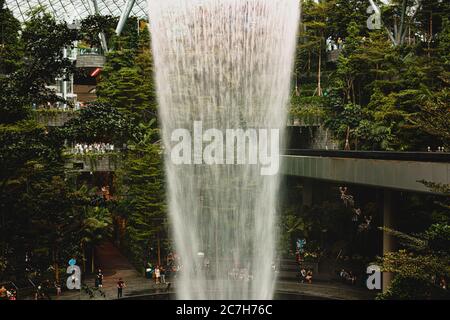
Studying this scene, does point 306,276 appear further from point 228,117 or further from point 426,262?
point 426,262

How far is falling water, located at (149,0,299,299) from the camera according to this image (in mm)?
15414

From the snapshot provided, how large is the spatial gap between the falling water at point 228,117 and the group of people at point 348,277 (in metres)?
7.99

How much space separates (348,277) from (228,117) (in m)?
10.5

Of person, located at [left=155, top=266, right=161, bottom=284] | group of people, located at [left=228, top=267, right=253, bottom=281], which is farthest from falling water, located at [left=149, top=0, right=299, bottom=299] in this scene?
person, located at [left=155, top=266, right=161, bottom=284]

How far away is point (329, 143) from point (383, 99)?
8.08m

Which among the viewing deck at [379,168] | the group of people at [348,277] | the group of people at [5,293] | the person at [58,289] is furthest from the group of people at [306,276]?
the group of people at [5,293]

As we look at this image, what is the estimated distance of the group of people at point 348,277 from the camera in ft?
76.5

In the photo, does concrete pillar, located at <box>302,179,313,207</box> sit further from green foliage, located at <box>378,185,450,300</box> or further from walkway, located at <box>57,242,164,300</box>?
green foliage, located at <box>378,185,450,300</box>

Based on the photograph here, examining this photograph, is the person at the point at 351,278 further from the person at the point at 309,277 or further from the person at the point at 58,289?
the person at the point at 58,289

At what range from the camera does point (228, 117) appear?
1570 cm

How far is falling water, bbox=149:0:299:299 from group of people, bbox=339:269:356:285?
799 cm

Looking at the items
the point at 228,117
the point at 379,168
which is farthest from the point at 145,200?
the point at 379,168

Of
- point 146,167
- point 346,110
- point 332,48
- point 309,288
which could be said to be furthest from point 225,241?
point 332,48

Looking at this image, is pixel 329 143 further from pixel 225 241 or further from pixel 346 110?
pixel 225 241
